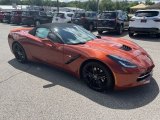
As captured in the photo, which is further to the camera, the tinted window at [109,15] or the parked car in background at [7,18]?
the parked car in background at [7,18]

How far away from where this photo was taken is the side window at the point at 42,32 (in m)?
6.02

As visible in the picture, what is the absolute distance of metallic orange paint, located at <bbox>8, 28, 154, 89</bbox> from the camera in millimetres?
4493

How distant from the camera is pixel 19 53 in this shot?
275 inches

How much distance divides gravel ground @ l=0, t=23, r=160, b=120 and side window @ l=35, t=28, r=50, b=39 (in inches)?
38.6

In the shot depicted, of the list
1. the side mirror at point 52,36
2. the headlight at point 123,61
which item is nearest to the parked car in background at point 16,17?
the side mirror at point 52,36

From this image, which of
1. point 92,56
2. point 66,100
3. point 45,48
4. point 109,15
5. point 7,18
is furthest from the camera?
point 7,18

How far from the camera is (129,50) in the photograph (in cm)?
516

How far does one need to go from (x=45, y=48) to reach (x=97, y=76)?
65.9 inches

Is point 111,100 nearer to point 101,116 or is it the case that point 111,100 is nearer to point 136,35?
point 101,116

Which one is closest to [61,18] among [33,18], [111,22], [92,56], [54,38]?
[33,18]

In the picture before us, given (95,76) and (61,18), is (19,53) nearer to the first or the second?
(95,76)

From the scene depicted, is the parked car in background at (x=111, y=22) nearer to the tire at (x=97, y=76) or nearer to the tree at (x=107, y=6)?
the tire at (x=97, y=76)

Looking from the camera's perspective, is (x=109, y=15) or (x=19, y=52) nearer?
(x=19, y=52)

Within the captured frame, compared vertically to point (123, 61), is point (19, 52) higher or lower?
lower
